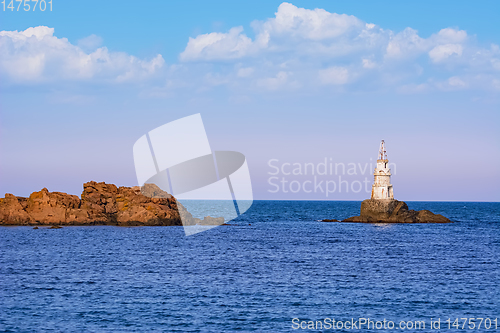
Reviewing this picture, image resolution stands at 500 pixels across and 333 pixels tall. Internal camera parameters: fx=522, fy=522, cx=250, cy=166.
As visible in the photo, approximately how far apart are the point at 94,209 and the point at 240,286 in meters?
78.0

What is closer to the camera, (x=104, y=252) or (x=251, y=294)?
(x=251, y=294)

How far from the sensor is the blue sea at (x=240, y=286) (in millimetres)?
28344

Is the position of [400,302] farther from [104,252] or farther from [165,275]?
[104,252]

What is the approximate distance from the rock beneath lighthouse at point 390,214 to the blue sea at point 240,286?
153 feet

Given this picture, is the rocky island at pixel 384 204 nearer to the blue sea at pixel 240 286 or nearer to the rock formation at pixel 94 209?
the rock formation at pixel 94 209


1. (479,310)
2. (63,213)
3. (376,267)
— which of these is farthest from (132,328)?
(63,213)

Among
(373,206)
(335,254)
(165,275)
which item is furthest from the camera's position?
(373,206)

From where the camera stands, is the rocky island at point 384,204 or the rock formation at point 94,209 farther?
the rocky island at point 384,204

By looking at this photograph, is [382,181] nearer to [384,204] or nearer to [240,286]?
[384,204]

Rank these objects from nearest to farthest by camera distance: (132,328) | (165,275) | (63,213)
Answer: (132,328) < (165,275) < (63,213)

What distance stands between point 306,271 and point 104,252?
25.0 m

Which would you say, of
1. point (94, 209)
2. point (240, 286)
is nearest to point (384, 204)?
point (94, 209)

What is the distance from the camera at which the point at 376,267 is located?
4706 cm

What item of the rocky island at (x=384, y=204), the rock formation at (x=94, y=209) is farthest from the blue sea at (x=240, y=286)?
the rocky island at (x=384, y=204)
